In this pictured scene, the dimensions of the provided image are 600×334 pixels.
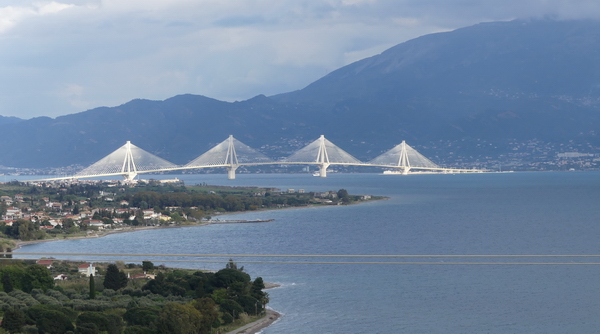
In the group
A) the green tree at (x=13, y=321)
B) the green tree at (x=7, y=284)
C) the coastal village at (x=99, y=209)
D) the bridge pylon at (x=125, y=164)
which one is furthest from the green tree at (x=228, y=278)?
the bridge pylon at (x=125, y=164)

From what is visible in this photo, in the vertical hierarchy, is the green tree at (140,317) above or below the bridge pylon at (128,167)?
below

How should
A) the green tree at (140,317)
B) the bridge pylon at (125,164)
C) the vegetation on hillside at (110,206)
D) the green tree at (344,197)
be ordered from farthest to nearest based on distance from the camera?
the bridge pylon at (125,164)
the green tree at (344,197)
the vegetation on hillside at (110,206)
the green tree at (140,317)

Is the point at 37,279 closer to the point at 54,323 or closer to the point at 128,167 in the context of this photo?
the point at 54,323

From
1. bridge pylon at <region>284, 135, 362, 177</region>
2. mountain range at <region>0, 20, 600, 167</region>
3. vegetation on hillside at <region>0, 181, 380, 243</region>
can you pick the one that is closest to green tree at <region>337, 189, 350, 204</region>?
vegetation on hillside at <region>0, 181, 380, 243</region>

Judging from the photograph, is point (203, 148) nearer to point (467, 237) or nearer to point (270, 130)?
point (270, 130)

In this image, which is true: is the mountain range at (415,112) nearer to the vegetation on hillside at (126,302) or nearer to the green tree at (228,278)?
the green tree at (228,278)

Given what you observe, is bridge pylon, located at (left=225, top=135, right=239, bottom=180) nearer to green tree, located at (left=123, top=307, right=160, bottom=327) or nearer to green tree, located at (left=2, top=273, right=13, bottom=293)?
green tree, located at (left=2, top=273, right=13, bottom=293)

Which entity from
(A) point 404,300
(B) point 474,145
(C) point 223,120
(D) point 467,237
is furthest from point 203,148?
(A) point 404,300
